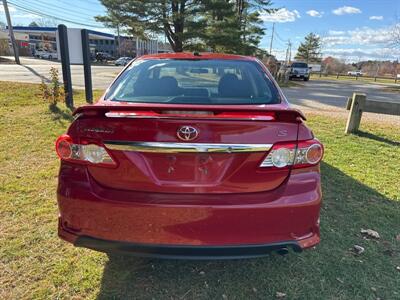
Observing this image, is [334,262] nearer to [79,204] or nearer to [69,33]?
[79,204]

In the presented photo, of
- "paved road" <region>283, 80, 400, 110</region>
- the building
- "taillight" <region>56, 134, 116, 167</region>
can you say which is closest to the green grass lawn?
"taillight" <region>56, 134, 116, 167</region>

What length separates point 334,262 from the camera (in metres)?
2.61

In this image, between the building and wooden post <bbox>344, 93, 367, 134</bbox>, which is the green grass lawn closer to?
wooden post <bbox>344, 93, 367, 134</bbox>

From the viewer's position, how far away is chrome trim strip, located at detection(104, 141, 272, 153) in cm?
180

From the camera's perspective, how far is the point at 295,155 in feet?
6.28

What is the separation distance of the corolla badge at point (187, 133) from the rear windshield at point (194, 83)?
1.81ft

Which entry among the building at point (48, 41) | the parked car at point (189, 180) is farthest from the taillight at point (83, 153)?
the building at point (48, 41)

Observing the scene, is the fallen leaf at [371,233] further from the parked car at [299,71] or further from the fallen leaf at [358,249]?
the parked car at [299,71]

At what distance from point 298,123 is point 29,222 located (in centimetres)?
260

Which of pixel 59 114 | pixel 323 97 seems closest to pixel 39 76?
pixel 59 114

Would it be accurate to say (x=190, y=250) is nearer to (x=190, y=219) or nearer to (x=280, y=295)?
(x=190, y=219)

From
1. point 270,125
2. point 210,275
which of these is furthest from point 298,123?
point 210,275

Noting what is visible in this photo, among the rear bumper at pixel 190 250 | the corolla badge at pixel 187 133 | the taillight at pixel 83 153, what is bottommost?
the rear bumper at pixel 190 250

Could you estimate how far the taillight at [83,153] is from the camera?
188cm
